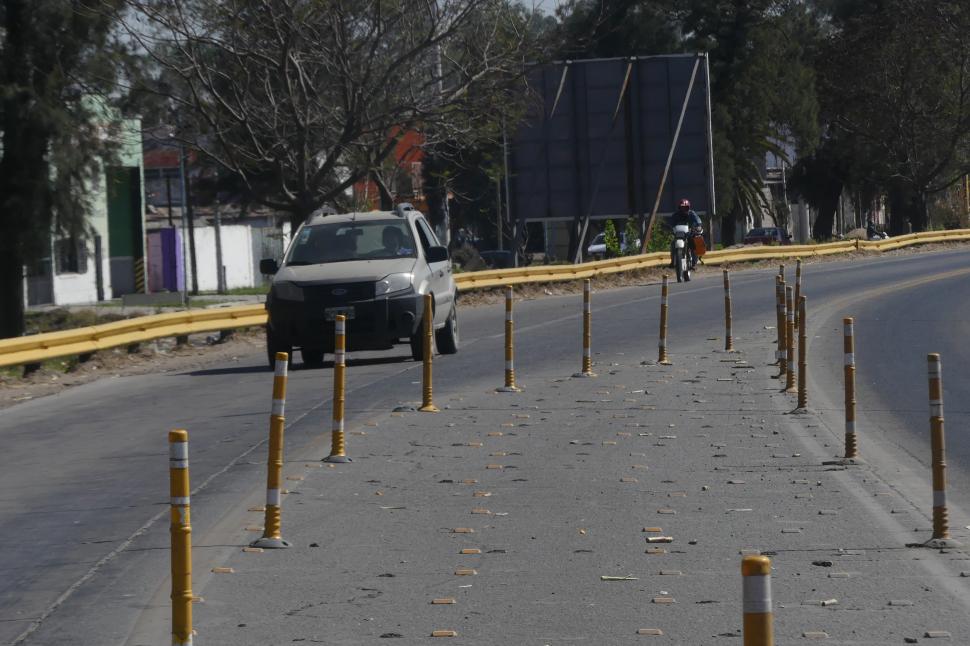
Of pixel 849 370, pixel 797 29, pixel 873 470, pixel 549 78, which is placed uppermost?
pixel 797 29

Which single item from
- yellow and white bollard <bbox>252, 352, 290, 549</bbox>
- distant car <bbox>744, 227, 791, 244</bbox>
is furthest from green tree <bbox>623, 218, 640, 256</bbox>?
yellow and white bollard <bbox>252, 352, 290, 549</bbox>

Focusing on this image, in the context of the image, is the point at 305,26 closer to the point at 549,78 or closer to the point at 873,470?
the point at 549,78

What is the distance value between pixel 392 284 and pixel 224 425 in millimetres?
5122

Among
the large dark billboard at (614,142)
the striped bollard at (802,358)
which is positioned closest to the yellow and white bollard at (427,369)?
the striped bollard at (802,358)

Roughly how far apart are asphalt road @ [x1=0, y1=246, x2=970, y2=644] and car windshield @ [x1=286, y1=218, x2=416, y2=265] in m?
1.45

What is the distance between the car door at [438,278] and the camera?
20.7 m

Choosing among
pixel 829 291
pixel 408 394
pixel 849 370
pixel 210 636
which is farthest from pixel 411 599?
pixel 829 291

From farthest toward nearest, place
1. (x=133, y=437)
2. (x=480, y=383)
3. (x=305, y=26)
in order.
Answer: (x=305, y=26) → (x=480, y=383) → (x=133, y=437)

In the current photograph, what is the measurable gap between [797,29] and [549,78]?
37159mm

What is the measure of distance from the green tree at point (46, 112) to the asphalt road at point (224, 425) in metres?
10.6

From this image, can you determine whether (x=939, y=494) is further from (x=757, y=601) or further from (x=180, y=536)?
(x=757, y=601)

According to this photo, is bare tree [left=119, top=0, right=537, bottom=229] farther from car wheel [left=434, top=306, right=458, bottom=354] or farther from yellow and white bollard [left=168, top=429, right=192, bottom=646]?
yellow and white bollard [left=168, top=429, right=192, bottom=646]

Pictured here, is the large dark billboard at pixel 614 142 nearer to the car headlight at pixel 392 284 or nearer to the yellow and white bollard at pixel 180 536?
the car headlight at pixel 392 284

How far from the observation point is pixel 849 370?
38.4 ft
